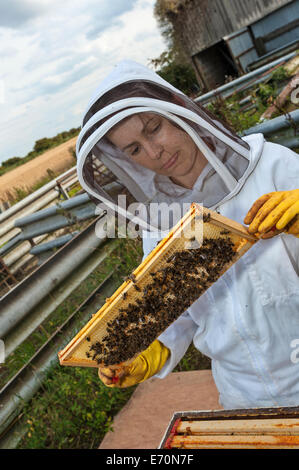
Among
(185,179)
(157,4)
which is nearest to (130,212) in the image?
(185,179)

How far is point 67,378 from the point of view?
11.7ft

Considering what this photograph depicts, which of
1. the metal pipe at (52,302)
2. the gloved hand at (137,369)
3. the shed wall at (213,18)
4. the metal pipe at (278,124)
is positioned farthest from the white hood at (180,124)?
the shed wall at (213,18)

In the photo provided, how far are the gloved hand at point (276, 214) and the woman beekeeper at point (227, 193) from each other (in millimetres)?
24

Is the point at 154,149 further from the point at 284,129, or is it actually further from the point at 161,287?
the point at 284,129

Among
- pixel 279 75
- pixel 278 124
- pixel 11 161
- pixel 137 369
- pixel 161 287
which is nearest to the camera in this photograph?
pixel 161 287

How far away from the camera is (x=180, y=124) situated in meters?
1.86

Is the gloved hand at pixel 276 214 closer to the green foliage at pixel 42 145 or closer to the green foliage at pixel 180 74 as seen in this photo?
the green foliage at pixel 180 74

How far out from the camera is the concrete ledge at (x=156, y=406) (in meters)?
3.06

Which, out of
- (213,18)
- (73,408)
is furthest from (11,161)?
(73,408)

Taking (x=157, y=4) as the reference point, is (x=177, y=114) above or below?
below

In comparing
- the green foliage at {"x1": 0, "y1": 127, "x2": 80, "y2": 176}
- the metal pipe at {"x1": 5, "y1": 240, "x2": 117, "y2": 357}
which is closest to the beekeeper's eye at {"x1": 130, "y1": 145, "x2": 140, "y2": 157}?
the metal pipe at {"x1": 5, "y1": 240, "x2": 117, "y2": 357}

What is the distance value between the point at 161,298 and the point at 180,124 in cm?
89
